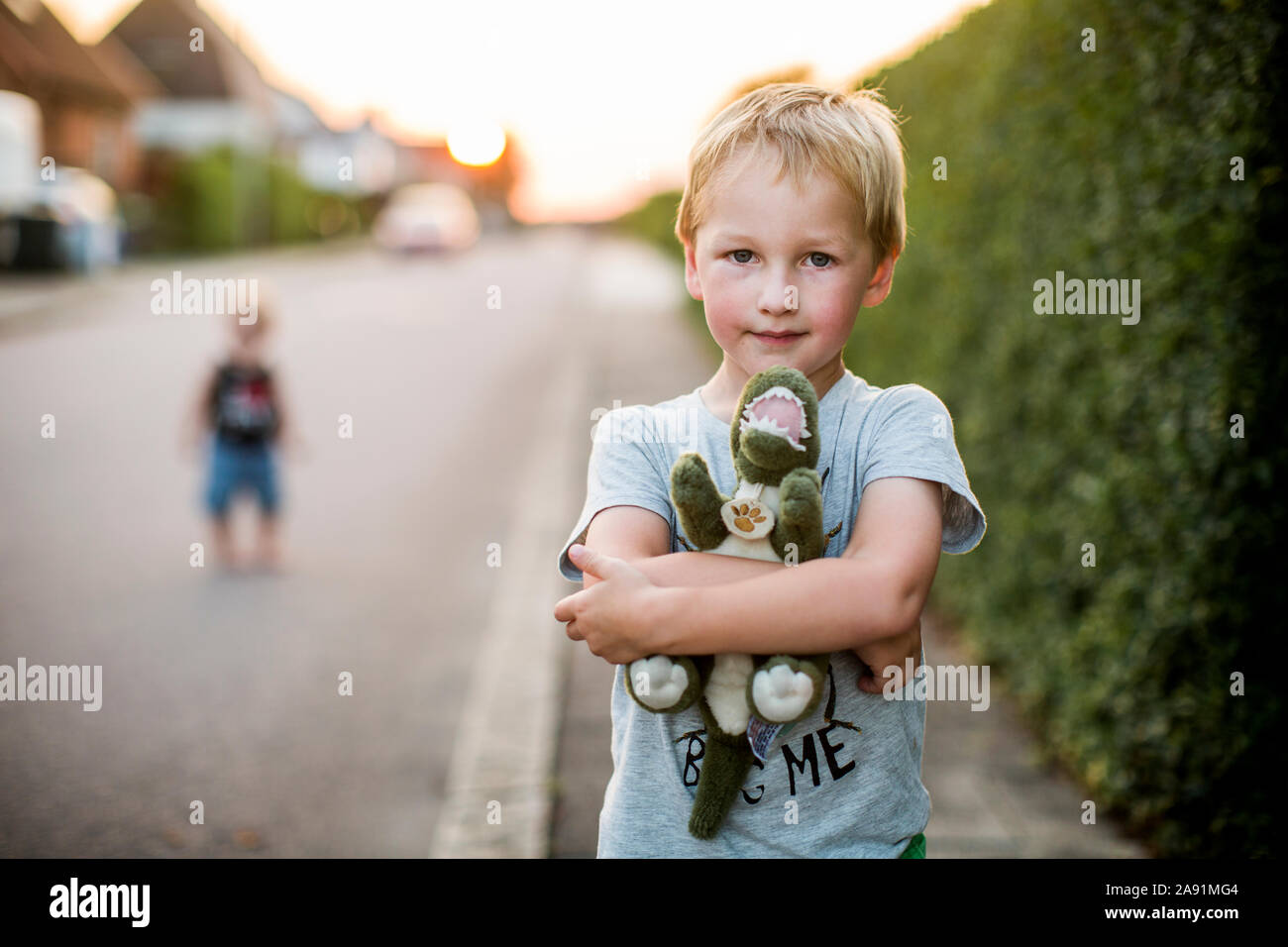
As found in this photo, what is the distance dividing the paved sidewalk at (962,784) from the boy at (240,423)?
7.94 ft

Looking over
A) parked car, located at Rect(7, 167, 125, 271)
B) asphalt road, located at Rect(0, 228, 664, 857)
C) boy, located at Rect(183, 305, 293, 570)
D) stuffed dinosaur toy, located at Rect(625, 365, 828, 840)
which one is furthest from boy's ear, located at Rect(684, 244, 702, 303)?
parked car, located at Rect(7, 167, 125, 271)

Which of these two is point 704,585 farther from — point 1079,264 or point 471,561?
point 471,561

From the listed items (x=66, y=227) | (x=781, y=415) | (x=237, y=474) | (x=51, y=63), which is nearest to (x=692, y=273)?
(x=781, y=415)

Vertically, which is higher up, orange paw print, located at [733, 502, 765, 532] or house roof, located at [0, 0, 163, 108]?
house roof, located at [0, 0, 163, 108]

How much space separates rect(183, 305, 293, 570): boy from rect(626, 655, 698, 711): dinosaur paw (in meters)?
5.55

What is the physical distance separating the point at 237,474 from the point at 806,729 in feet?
18.3

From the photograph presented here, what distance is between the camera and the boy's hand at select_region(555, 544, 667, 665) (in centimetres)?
128

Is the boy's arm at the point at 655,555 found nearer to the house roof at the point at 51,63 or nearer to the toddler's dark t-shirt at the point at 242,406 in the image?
the toddler's dark t-shirt at the point at 242,406

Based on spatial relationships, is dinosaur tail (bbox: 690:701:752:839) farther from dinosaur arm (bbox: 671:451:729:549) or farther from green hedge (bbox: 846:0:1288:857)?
green hedge (bbox: 846:0:1288:857)

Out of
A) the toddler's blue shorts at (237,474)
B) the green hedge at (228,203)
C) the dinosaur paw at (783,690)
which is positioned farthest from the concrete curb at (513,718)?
the green hedge at (228,203)

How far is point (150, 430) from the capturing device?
9.75 meters

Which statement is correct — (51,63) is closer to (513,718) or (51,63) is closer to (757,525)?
(513,718)

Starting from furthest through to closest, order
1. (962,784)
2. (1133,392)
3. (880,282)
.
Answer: (962,784) < (1133,392) < (880,282)

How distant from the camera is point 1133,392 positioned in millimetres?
3371
